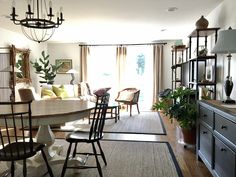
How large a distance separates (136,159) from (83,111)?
3.82ft

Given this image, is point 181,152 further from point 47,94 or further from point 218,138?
point 47,94

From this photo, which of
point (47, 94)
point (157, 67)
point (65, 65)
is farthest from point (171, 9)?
point (65, 65)

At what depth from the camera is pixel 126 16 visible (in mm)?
4484

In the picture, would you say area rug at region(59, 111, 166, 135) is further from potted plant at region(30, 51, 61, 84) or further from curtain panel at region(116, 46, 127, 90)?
potted plant at region(30, 51, 61, 84)

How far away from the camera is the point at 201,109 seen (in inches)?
112

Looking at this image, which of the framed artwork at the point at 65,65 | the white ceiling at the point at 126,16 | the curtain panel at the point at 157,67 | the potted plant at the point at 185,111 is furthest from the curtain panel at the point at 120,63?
the potted plant at the point at 185,111

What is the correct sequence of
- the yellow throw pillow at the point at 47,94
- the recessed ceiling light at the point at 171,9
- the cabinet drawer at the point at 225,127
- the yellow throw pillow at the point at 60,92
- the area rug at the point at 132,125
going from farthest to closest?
the yellow throw pillow at the point at 60,92 < the yellow throw pillow at the point at 47,94 < the area rug at the point at 132,125 < the recessed ceiling light at the point at 171,9 < the cabinet drawer at the point at 225,127

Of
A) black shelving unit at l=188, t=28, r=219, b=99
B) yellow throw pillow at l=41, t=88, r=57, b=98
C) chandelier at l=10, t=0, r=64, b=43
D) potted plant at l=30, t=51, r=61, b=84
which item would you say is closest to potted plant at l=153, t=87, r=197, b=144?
black shelving unit at l=188, t=28, r=219, b=99

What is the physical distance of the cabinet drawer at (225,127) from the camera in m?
1.77

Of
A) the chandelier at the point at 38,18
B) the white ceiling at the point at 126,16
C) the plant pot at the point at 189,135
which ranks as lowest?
the plant pot at the point at 189,135

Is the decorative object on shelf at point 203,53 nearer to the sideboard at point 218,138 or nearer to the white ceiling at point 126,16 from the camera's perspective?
the white ceiling at point 126,16

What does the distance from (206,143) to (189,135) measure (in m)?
1.02

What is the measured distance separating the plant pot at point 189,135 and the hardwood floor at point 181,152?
108 millimetres

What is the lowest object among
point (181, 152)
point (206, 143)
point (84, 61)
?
point (181, 152)
